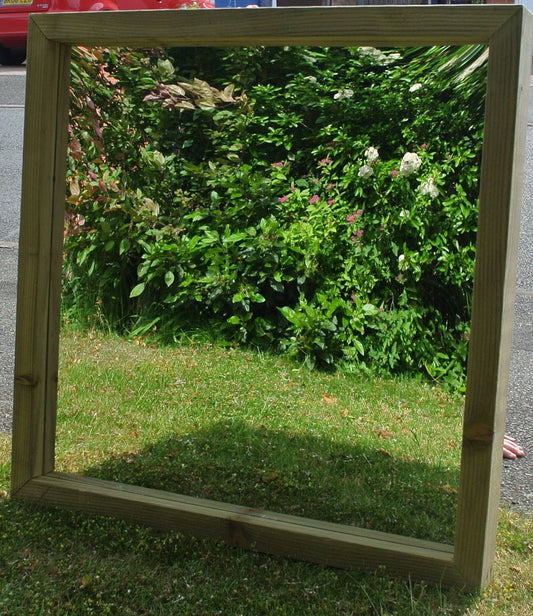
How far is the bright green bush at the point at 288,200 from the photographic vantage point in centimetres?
354

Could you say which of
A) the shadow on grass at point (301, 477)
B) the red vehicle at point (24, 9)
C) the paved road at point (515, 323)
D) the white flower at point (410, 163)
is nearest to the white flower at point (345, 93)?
the white flower at point (410, 163)

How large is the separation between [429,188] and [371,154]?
308 mm

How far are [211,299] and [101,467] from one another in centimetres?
130

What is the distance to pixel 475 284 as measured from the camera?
190cm

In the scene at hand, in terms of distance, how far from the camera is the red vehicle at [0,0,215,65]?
911 centimetres

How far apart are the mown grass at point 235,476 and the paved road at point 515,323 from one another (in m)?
0.23

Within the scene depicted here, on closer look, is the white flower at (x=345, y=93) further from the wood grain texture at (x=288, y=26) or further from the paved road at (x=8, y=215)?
the paved road at (x=8, y=215)

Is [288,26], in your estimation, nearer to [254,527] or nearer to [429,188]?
[254,527]

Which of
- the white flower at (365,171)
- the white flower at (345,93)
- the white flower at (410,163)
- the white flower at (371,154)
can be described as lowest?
the white flower at (365,171)

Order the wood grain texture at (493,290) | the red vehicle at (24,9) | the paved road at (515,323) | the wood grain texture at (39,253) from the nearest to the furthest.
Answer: the wood grain texture at (493,290)
the wood grain texture at (39,253)
the paved road at (515,323)
the red vehicle at (24,9)

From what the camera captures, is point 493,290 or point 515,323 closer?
point 493,290

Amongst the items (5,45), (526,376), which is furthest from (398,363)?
(5,45)

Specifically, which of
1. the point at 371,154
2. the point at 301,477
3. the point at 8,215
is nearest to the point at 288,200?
the point at 371,154

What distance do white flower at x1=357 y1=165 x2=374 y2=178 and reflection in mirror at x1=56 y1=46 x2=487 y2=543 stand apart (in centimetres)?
1
